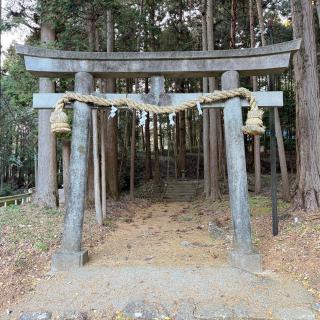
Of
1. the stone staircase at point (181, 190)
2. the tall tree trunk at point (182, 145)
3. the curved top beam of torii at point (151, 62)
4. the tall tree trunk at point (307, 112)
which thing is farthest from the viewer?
the tall tree trunk at point (182, 145)

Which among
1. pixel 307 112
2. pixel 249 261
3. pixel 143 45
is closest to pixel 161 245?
pixel 249 261

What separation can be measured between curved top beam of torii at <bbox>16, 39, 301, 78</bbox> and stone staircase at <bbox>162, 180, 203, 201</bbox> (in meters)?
9.56

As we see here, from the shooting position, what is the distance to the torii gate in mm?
4539

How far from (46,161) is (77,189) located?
4.03 metres

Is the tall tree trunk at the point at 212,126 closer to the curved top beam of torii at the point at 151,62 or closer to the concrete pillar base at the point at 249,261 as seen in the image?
the curved top beam of torii at the point at 151,62

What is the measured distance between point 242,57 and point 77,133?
2.49m

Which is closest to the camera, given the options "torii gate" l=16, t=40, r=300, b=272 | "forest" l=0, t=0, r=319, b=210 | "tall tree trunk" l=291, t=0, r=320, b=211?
"torii gate" l=16, t=40, r=300, b=272

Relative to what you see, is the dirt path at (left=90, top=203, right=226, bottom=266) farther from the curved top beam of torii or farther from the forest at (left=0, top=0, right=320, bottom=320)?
the curved top beam of torii

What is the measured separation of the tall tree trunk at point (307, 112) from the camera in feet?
19.8

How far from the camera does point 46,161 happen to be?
8.30 metres

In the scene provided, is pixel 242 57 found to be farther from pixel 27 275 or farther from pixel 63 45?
pixel 63 45

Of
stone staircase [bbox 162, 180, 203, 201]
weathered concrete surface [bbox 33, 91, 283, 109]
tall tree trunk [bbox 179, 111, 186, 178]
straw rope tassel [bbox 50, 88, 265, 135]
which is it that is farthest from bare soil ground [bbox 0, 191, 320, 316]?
tall tree trunk [bbox 179, 111, 186, 178]

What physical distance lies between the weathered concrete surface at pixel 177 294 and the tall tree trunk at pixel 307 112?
95.5 inches

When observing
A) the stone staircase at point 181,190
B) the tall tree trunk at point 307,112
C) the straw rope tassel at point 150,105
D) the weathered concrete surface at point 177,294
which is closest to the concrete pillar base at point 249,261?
the weathered concrete surface at point 177,294
